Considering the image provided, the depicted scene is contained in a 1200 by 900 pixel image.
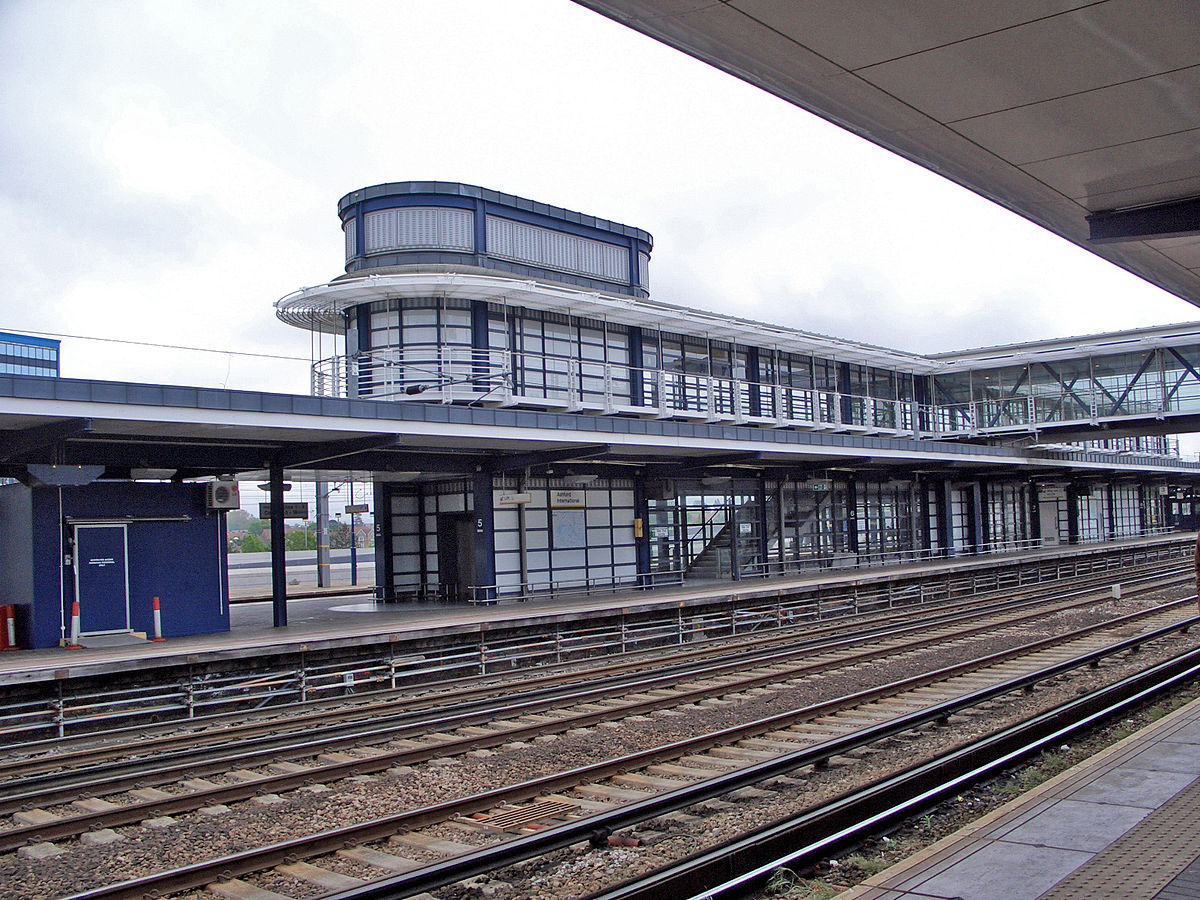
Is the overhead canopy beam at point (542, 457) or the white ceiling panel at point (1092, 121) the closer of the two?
the white ceiling panel at point (1092, 121)

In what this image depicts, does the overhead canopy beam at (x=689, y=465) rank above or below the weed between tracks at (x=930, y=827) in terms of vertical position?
above

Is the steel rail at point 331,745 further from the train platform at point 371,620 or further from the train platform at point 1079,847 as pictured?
the train platform at point 1079,847

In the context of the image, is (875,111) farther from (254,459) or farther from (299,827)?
(254,459)

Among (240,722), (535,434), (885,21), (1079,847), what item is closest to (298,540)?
(535,434)

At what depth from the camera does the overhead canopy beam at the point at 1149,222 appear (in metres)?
7.71

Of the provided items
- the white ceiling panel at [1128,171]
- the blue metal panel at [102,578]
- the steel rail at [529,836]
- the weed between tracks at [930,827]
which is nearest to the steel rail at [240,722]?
the blue metal panel at [102,578]

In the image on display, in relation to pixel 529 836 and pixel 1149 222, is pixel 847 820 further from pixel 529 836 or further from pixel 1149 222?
pixel 1149 222

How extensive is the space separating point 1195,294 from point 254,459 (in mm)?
14314

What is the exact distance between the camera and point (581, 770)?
27.7ft

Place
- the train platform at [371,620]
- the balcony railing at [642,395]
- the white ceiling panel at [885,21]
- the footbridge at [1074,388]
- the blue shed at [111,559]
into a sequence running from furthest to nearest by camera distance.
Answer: the footbridge at [1074,388] → the balcony railing at [642,395] → the blue shed at [111,559] → the train platform at [371,620] → the white ceiling panel at [885,21]

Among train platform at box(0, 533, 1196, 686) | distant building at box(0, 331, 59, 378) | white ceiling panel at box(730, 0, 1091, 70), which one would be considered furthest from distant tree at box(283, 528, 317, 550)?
white ceiling panel at box(730, 0, 1091, 70)

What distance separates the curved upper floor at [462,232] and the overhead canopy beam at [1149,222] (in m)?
17.6

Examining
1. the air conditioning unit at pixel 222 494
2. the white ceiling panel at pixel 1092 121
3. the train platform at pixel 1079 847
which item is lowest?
the train platform at pixel 1079 847

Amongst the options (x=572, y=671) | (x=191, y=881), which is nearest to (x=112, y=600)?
(x=572, y=671)
